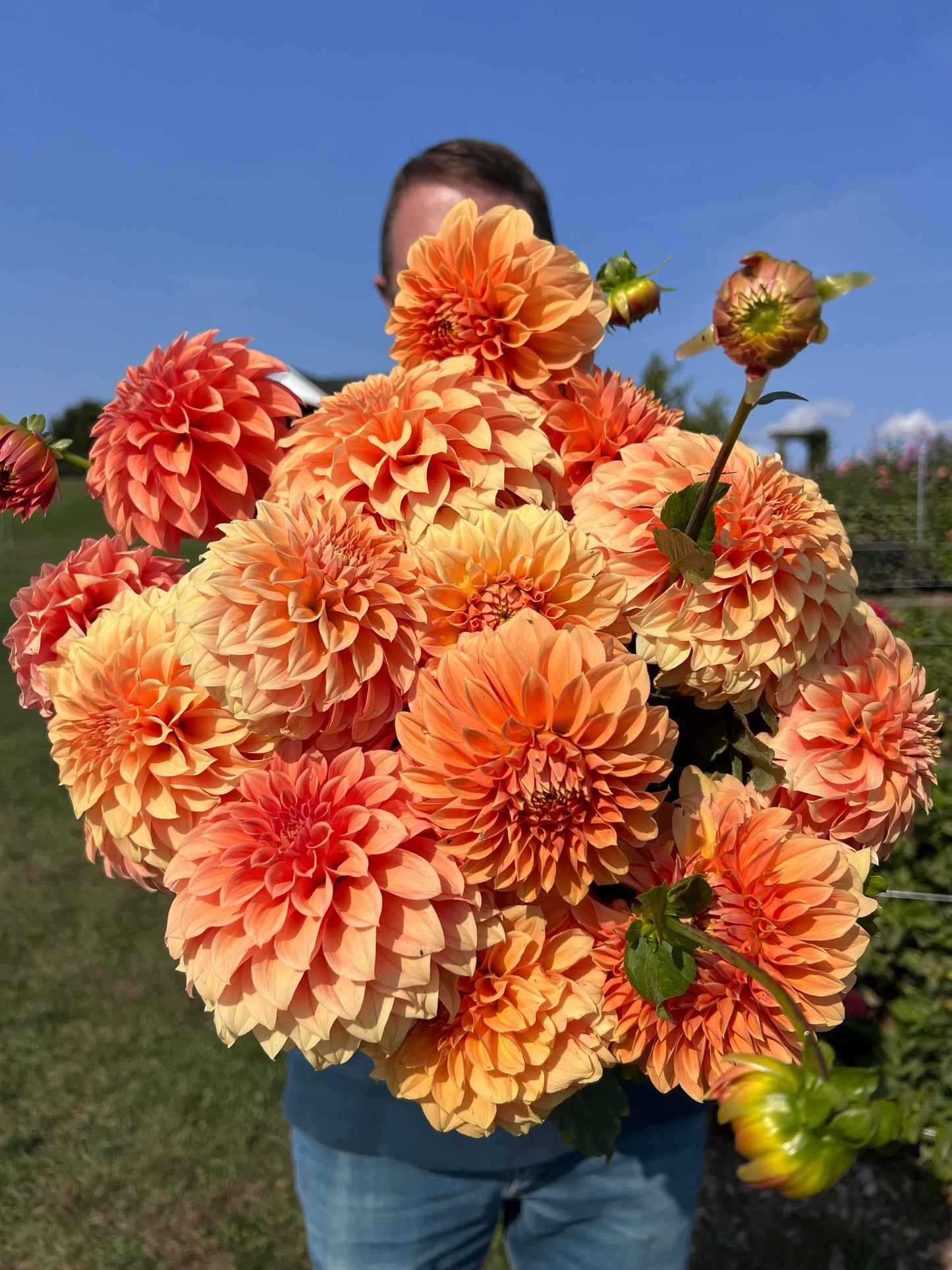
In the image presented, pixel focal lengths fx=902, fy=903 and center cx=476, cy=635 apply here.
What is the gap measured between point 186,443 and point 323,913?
1.36 feet

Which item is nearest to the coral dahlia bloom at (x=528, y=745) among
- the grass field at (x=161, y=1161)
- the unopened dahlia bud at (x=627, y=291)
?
the unopened dahlia bud at (x=627, y=291)

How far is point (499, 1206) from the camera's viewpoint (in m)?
1.20

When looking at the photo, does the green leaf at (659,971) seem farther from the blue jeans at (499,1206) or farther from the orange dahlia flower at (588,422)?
the blue jeans at (499,1206)

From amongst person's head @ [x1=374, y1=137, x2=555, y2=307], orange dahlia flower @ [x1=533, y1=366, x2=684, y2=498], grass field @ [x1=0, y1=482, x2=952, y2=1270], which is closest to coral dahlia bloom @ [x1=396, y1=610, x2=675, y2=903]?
orange dahlia flower @ [x1=533, y1=366, x2=684, y2=498]

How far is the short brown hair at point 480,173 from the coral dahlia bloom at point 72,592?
37.0 inches

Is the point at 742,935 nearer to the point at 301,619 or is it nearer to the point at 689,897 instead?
the point at 689,897

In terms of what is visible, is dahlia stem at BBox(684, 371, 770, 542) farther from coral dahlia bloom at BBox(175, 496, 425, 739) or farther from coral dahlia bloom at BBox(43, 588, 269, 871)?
coral dahlia bloom at BBox(43, 588, 269, 871)

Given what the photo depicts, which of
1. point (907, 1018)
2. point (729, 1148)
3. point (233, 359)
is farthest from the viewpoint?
point (729, 1148)

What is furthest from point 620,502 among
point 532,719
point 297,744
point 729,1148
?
point 729,1148

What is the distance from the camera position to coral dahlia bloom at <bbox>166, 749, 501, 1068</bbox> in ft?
1.86

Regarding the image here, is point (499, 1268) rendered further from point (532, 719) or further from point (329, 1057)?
point (532, 719)

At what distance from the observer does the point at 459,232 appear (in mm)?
760

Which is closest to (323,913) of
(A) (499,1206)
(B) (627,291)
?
(B) (627,291)

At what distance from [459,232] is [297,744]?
0.45 m
